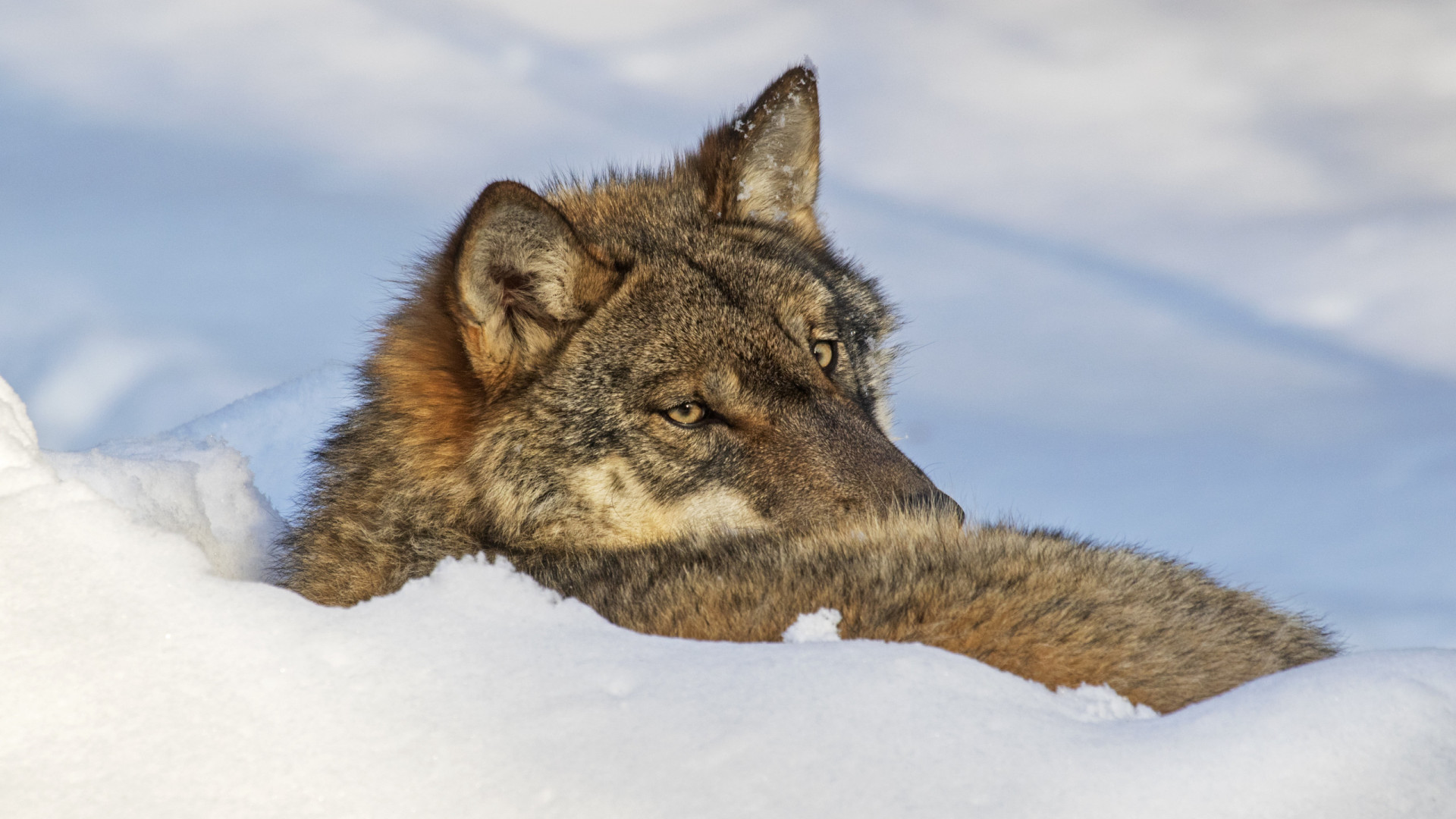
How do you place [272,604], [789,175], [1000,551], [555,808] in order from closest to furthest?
[555,808], [272,604], [1000,551], [789,175]

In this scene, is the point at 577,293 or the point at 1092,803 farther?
the point at 577,293

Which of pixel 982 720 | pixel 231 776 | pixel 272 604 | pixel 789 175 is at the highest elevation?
pixel 789 175

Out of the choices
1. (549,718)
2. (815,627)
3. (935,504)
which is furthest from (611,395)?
(549,718)

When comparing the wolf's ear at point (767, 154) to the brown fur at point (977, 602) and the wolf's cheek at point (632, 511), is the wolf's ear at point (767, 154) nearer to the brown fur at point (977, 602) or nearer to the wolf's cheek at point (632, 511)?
the wolf's cheek at point (632, 511)

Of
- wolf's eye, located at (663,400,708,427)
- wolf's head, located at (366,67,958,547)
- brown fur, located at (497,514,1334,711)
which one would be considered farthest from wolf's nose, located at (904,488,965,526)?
wolf's eye, located at (663,400,708,427)

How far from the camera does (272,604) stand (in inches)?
105

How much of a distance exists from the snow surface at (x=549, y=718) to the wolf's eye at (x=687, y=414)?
1982 millimetres

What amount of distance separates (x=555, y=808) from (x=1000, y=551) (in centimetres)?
171

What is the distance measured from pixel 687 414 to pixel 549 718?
8.13 feet

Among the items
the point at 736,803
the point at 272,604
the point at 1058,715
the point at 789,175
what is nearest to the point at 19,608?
the point at 272,604

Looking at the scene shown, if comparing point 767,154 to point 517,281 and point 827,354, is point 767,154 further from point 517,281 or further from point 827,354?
point 517,281

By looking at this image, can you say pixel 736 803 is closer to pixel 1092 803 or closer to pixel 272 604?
pixel 1092 803

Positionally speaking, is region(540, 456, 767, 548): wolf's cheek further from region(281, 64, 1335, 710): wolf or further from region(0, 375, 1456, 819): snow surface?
region(0, 375, 1456, 819): snow surface

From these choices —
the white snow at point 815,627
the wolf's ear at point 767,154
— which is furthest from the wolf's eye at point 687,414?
the white snow at point 815,627
